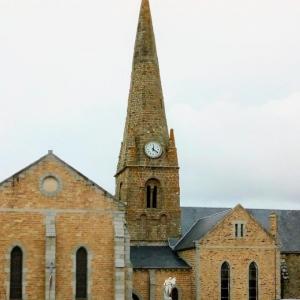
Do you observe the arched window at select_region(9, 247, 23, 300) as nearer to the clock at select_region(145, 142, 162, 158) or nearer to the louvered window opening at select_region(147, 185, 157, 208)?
the louvered window opening at select_region(147, 185, 157, 208)

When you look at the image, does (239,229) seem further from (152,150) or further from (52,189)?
(52,189)

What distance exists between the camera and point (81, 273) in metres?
49.1

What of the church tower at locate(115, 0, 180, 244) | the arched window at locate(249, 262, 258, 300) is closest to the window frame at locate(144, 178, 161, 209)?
the church tower at locate(115, 0, 180, 244)

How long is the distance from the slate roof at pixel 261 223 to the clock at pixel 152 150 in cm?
570

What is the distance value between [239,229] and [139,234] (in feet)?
26.9

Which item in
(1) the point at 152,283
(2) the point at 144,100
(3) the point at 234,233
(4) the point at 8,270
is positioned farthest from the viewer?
(2) the point at 144,100

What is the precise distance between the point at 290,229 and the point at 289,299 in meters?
7.28

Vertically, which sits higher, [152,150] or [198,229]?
[152,150]

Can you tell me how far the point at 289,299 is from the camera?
57.4m

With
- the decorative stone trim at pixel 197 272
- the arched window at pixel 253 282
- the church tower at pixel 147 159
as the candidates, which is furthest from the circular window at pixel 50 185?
the arched window at pixel 253 282

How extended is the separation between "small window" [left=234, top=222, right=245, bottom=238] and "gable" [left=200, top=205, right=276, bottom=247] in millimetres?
69

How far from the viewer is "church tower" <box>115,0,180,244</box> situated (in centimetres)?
6000

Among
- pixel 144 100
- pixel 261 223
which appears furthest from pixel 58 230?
pixel 261 223

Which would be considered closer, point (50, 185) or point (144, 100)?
point (50, 185)
